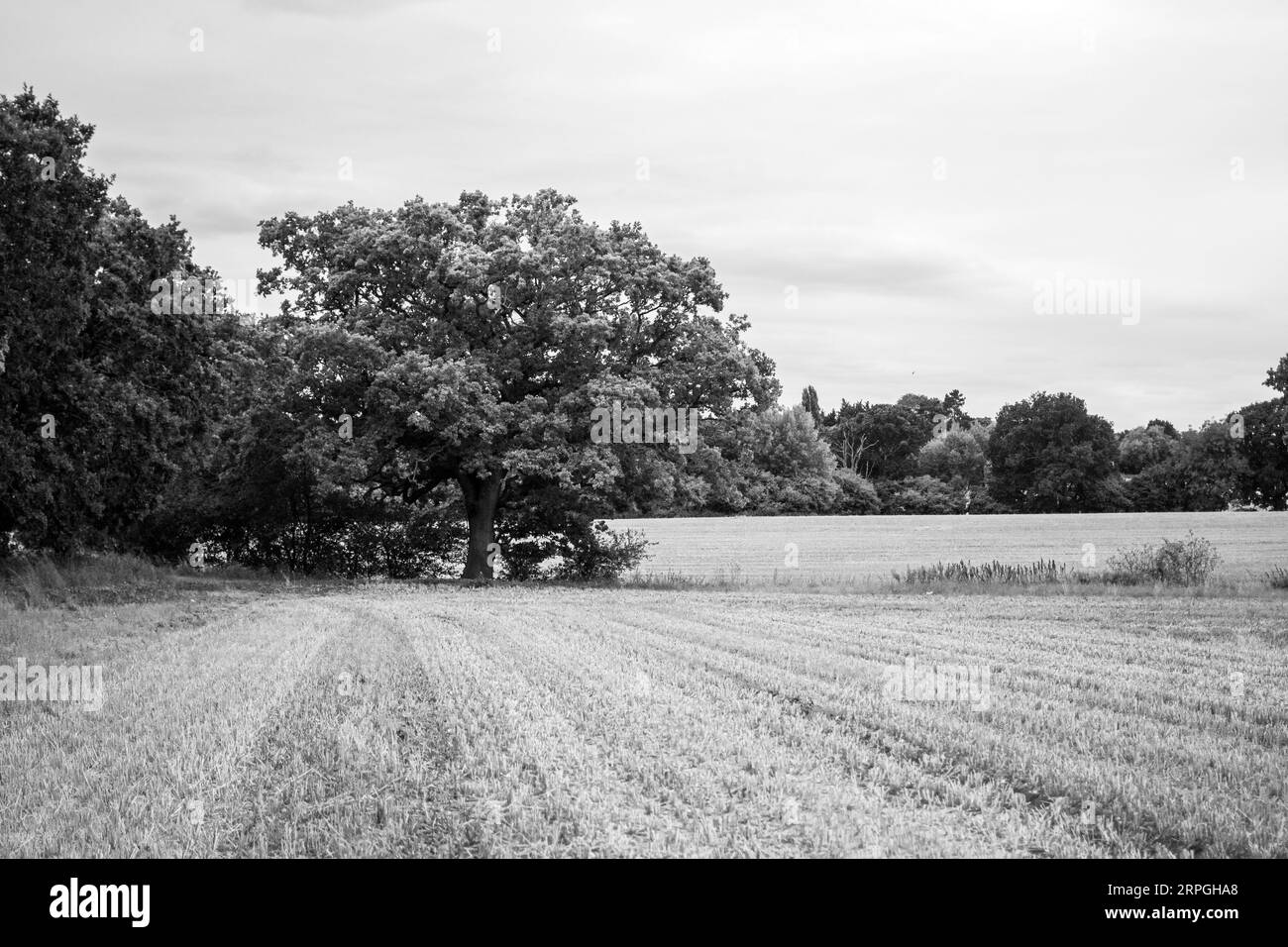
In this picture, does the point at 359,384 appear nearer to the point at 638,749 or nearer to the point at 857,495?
the point at 638,749

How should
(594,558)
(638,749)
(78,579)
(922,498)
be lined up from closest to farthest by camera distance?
(638,749)
(78,579)
(594,558)
(922,498)

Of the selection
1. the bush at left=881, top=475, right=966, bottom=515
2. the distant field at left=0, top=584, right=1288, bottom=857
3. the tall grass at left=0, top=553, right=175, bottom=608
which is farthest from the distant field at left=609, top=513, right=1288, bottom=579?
the distant field at left=0, top=584, right=1288, bottom=857

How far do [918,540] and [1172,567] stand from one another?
115 ft

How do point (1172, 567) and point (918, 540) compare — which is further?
point (918, 540)

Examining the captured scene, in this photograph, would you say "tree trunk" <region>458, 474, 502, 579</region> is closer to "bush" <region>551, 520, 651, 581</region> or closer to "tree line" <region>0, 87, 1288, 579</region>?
"tree line" <region>0, 87, 1288, 579</region>

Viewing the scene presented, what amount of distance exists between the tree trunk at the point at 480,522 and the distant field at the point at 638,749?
17605 millimetres

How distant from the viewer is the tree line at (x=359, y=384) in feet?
84.6

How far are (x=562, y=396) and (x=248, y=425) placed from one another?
31.8 feet

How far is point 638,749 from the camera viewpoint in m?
9.07

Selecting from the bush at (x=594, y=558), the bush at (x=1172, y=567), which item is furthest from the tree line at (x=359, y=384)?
the bush at (x=1172, y=567)

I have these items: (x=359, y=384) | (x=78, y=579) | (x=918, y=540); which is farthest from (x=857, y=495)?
(x=78, y=579)

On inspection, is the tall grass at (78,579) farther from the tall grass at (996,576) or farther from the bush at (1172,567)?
the bush at (1172,567)

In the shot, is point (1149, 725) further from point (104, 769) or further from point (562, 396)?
point (562, 396)
